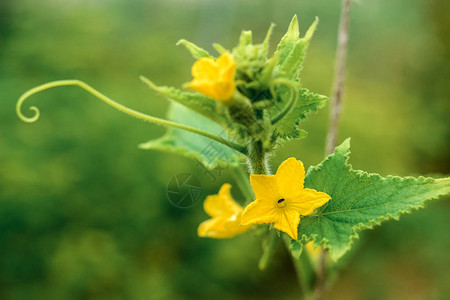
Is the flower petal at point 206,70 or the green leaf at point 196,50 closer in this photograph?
the flower petal at point 206,70

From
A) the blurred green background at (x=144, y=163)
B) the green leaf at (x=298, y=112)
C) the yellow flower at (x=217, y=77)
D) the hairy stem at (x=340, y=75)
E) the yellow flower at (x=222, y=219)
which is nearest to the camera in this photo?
the yellow flower at (x=217, y=77)

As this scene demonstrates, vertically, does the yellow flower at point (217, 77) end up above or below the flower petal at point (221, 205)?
above

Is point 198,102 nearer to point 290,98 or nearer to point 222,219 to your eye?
point 290,98

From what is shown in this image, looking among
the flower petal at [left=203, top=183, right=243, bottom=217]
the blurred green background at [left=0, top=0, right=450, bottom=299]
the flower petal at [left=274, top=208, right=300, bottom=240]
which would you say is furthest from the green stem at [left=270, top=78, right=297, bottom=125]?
the blurred green background at [left=0, top=0, right=450, bottom=299]

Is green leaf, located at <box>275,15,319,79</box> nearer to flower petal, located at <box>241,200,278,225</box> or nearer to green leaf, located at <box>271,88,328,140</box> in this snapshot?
green leaf, located at <box>271,88,328,140</box>

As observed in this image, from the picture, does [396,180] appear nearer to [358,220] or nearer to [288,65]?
[358,220]

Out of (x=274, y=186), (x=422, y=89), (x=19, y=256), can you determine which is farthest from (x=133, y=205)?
(x=422, y=89)

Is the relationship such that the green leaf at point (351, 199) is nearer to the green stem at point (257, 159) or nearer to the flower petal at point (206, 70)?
the green stem at point (257, 159)

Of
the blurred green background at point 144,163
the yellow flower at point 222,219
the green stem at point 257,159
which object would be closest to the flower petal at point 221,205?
the yellow flower at point 222,219

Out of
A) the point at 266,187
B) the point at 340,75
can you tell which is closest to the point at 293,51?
the point at 266,187
